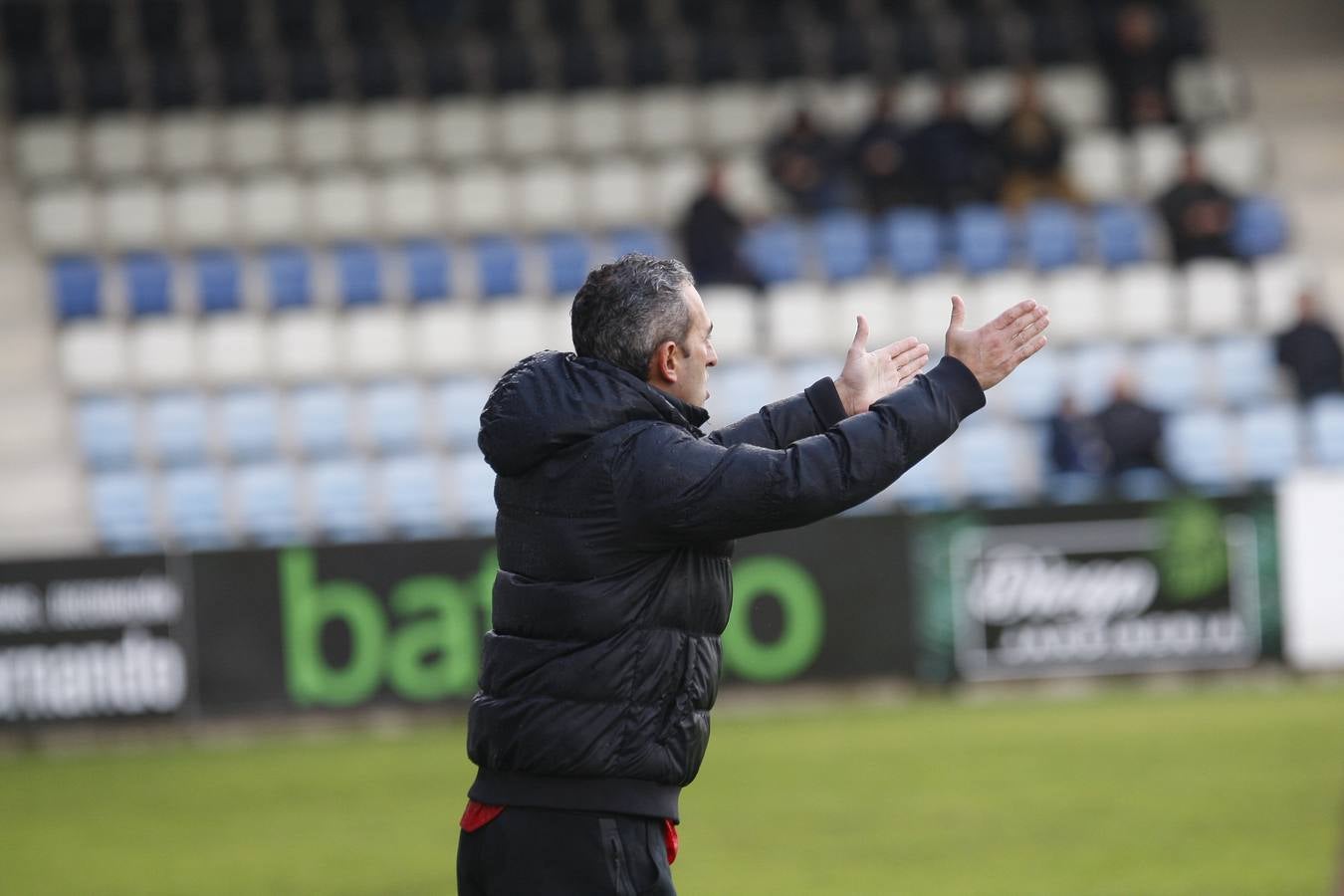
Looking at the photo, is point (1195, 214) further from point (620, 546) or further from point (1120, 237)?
point (620, 546)

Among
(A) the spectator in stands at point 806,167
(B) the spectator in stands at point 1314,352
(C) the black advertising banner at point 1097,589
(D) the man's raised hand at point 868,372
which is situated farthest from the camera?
(A) the spectator in stands at point 806,167

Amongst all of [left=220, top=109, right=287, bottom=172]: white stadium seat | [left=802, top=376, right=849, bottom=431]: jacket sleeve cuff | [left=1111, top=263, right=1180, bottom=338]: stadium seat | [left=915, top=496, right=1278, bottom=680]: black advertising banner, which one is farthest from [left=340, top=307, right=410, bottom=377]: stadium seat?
[left=802, top=376, right=849, bottom=431]: jacket sleeve cuff

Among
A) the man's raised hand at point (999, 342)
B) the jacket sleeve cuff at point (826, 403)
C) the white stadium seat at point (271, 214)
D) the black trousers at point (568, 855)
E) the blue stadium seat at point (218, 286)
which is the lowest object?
the black trousers at point (568, 855)

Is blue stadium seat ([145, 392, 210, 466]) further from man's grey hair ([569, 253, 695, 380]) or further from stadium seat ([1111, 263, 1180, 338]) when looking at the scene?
man's grey hair ([569, 253, 695, 380])

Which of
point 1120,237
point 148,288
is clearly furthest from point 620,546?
point 1120,237

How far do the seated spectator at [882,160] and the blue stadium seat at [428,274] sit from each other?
12.1ft

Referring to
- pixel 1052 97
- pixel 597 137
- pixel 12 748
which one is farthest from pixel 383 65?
pixel 12 748

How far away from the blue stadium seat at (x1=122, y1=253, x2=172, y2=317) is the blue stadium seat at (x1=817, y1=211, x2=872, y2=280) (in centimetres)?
560

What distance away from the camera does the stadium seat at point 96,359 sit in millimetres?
16391

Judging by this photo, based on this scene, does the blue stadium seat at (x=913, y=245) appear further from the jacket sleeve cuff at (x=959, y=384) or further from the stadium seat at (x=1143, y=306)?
the jacket sleeve cuff at (x=959, y=384)

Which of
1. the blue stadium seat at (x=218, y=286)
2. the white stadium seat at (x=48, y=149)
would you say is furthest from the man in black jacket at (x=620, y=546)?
the white stadium seat at (x=48, y=149)

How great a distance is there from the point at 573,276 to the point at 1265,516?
6147 millimetres

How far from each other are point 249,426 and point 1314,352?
857 cm

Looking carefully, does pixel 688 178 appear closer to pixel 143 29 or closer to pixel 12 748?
pixel 143 29
